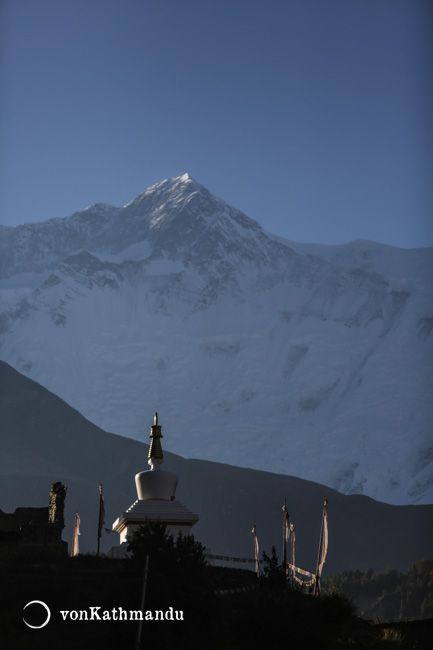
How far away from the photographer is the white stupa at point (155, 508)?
34.7 metres

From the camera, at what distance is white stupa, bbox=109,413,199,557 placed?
114ft

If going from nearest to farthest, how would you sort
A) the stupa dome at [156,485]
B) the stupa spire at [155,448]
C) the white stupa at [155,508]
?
the white stupa at [155,508], the stupa dome at [156,485], the stupa spire at [155,448]

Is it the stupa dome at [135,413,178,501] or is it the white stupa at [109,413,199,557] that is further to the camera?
the stupa dome at [135,413,178,501]

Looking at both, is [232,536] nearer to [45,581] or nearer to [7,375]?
[7,375]

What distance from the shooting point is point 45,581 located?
2831 cm

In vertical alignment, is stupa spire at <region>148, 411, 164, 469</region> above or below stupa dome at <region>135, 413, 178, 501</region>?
above

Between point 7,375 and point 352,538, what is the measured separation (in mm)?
71945

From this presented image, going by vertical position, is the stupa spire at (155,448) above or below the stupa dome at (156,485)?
above

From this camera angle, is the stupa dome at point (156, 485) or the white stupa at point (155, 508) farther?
the stupa dome at point (156, 485)

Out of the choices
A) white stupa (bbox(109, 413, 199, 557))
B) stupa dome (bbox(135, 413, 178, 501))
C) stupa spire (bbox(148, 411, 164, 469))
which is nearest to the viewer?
white stupa (bbox(109, 413, 199, 557))

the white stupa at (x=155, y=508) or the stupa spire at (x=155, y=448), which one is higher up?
the stupa spire at (x=155, y=448)

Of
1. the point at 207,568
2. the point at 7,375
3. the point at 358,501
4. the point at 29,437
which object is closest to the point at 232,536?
the point at 358,501

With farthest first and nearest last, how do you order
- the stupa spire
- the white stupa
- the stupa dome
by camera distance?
1. the stupa spire
2. the stupa dome
3. the white stupa

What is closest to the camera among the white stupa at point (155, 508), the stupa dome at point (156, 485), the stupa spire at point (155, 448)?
the white stupa at point (155, 508)
